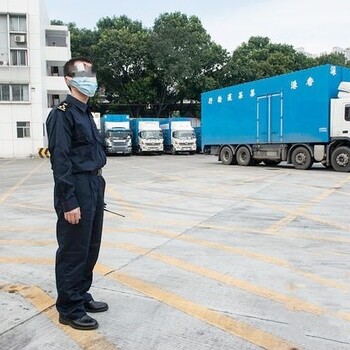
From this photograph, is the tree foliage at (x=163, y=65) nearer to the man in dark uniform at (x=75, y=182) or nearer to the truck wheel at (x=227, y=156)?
the truck wheel at (x=227, y=156)

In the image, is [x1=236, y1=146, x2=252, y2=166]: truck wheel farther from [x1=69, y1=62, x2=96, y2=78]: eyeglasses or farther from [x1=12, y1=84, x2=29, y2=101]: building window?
[x1=12, y1=84, x2=29, y2=101]: building window

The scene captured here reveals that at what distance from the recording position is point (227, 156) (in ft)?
68.6

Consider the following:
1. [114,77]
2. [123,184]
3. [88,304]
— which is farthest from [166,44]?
[88,304]

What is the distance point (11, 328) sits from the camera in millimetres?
3246

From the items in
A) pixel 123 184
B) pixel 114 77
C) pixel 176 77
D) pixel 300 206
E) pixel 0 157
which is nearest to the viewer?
pixel 300 206

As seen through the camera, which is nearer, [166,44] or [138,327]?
[138,327]

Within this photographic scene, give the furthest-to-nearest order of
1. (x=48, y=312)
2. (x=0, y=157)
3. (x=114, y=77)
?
(x=114, y=77)
(x=0, y=157)
(x=48, y=312)

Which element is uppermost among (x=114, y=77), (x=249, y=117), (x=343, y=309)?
(x=114, y=77)

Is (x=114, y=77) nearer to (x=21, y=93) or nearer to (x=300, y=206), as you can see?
(x=21, y=93)

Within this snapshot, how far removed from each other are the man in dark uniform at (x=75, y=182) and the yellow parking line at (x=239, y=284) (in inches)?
59.2

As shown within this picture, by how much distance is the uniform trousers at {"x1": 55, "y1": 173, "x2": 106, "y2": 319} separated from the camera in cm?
319

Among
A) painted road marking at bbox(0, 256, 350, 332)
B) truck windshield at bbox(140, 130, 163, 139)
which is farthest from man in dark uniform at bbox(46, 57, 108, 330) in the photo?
truck windshield at bbox(140, 130, 163, 139)

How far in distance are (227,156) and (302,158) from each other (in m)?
4.77

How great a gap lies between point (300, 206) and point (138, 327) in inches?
240
